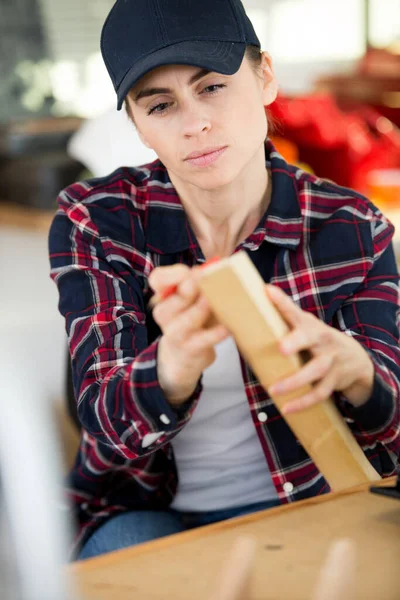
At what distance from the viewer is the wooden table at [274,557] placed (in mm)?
653

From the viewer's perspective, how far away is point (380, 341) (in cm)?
111

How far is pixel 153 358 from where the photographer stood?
855 mm

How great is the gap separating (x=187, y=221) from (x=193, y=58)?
0.28 meters

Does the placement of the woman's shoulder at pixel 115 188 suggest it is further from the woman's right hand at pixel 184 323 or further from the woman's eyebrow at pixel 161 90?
the woman's right hand at pixel 184 323

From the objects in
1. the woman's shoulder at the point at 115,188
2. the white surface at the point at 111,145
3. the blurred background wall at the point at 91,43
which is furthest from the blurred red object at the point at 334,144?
the blurred background wall at the point at 91,43

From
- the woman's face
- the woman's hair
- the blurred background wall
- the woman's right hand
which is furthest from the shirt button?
the blurred background wall

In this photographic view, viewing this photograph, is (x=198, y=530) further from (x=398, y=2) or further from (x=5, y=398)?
(x=398, y=2)

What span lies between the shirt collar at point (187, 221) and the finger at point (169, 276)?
1.46ft

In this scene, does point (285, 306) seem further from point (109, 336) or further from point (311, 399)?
point (109, 336)

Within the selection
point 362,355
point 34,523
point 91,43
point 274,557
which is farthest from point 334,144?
point 91,43

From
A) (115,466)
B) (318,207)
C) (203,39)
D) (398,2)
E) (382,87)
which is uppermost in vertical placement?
(398,2)

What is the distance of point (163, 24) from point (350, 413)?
535 millimetres

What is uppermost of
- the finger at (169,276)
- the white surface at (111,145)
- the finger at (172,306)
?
the white surface at (111,145)

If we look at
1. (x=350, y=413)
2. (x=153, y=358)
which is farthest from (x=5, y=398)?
(x=350, y=413)
